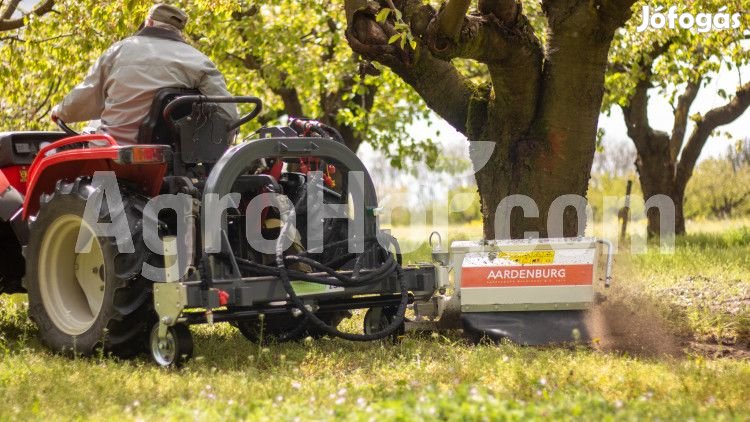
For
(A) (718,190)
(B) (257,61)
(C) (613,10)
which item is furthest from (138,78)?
(A) (718,190)

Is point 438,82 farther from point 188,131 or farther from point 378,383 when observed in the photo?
point 378,383

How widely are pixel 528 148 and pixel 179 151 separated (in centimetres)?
290

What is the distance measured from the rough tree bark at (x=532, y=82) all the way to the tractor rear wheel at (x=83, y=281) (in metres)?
2.59

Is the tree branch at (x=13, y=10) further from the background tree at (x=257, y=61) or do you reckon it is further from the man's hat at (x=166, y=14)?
the man's hat at (x=166, y=14)

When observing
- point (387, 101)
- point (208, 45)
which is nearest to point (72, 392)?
point (208, 45)

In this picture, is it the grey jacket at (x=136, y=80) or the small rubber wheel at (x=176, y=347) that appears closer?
the small rubber wheel at (x=176, y=347)

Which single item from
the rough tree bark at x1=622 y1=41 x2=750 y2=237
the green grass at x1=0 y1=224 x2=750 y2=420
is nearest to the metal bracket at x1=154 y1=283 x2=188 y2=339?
the green grass at x1=0 y1=224 x2=750 y2=420

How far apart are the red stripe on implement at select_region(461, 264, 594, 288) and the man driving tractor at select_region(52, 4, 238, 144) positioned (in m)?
1.70

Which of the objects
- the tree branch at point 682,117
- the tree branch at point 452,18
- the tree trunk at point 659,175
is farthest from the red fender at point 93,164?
the tree branch at point 682,117

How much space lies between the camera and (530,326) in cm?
596

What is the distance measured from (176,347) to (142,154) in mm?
1006

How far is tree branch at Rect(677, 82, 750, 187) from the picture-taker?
1625 centimetres

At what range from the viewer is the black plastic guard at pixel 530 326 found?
5.90m

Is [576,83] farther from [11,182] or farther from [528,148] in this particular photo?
[11,182]
